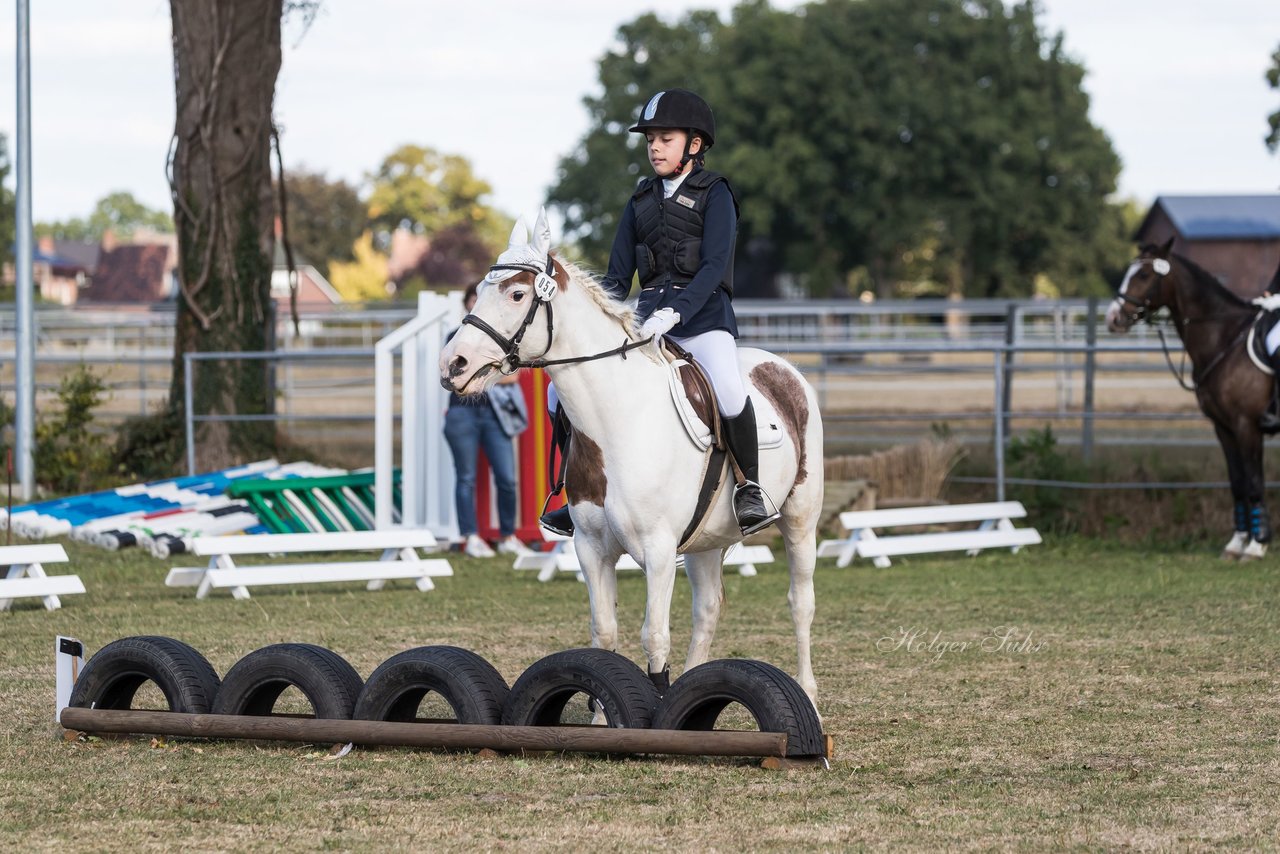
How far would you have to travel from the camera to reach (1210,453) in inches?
625

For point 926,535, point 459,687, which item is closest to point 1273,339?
point 926,535

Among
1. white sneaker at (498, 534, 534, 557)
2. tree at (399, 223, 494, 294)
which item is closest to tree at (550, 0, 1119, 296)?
tree at (399, 223, 494, 294)

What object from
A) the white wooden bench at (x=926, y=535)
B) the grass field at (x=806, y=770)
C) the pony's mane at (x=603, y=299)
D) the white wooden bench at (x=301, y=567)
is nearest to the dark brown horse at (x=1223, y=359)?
the white wooden bench at (x=926, y=535)

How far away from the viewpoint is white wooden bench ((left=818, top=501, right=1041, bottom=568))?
40.1 ft

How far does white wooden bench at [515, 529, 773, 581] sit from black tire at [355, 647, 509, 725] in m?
5.09

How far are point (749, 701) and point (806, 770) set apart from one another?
0.30m

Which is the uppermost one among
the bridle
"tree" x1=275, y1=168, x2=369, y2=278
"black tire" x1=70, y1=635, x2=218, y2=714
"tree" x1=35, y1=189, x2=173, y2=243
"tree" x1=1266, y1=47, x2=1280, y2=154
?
"tree" x1=35, y1=189, x2=173, y2=243

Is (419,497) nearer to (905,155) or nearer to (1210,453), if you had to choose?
(1210,453)

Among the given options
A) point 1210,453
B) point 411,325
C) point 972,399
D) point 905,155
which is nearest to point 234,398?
point 411,325

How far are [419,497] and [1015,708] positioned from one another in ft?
22.6

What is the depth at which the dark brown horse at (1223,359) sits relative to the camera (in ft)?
40.7

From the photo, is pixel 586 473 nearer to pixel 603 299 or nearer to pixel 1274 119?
pixel 603 299

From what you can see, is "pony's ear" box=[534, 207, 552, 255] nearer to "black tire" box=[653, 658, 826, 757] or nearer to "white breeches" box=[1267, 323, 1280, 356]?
"black tire" box=[653, 658, 826, 757]

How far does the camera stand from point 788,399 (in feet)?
22.5
